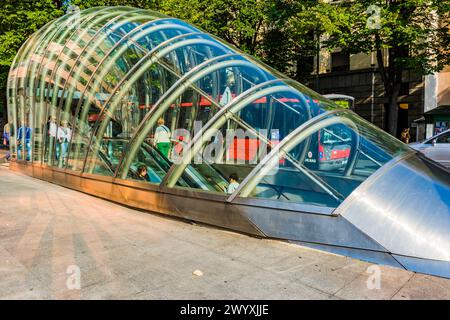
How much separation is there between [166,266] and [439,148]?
11838mm

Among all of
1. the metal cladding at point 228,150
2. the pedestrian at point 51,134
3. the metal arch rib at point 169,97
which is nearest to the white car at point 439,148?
the metal cladding at point 228,150

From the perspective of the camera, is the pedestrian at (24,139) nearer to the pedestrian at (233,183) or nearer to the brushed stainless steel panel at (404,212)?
the pedestrian at (233,183)

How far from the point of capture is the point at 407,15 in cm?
1739

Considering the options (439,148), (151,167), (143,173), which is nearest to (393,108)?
(439,148)

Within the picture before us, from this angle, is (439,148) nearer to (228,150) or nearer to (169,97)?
(228,150)

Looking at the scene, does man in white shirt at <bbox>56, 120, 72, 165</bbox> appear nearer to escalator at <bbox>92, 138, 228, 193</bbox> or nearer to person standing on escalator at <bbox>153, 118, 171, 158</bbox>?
escalator at <bbox>92, 138, 228, 193</bbox>

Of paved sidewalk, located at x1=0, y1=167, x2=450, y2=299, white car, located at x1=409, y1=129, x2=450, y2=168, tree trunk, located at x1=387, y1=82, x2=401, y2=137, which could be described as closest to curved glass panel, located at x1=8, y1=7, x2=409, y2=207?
paved sidewalk, located at x1=0, y1=167, x2=450, y2=299

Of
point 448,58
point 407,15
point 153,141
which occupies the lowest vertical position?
point 153,141

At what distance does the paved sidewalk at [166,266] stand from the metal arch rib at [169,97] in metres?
1.38

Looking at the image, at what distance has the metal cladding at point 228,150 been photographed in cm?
427

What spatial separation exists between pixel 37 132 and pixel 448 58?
17.3 meters

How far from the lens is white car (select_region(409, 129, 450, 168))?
12844 millimetres
